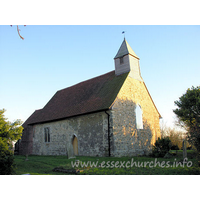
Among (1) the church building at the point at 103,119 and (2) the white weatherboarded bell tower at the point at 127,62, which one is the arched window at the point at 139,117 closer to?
(1) the church building at the point at 103,119

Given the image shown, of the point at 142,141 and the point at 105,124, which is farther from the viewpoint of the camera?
the point at 142,141

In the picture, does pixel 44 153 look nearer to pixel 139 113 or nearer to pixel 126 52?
pixel 139 113

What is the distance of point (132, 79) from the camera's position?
18328mm

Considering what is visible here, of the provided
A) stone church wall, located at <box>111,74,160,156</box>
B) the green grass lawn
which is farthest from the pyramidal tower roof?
the green grass lawn

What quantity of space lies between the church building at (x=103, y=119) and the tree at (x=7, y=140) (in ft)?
19.4

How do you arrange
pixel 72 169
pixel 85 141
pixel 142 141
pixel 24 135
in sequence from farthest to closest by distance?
1. pixel 24 135
2. pixel 142 141
3. pixel 85 141
4. pixel 72 169

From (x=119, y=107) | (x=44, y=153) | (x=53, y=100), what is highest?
(x=53, y=100)

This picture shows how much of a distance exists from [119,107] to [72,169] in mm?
8131

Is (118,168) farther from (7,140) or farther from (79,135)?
(79,135)

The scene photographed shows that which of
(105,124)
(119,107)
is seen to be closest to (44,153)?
(105,124)

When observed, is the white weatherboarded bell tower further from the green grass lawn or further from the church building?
the green grass lawn

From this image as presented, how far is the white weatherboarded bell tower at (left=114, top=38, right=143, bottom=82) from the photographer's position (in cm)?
1862

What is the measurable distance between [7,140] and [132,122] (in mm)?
11362

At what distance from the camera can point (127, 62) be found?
18.6 metres
